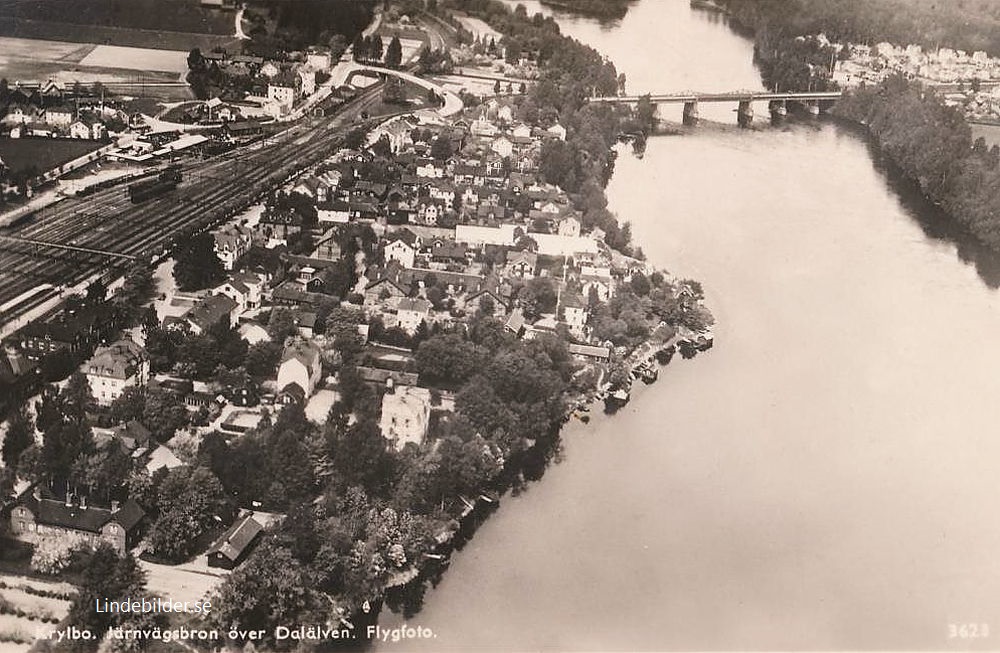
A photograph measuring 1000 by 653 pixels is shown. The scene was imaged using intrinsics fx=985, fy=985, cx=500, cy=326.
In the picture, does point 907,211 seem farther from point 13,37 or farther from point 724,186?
point 13,37

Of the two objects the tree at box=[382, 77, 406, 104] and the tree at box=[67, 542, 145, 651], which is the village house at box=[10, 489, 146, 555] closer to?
the tree at box=[67, 542, 145, 651]

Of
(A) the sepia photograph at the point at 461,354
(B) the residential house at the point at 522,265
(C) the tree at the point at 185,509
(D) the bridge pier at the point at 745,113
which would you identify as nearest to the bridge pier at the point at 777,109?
(D) the bridge pier at the point at 745,113

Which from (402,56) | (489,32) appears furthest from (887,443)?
(489,32)

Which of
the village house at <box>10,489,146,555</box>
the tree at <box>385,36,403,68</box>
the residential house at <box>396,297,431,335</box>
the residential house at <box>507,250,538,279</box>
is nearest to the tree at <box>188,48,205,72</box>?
the tree at <box>385,36,403,68</box>

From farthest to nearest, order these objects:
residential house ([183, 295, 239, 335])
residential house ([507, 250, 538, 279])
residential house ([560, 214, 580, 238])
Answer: residential house ([560, 214, 580, 238]) → residential house ([507, 250, 538, 279]) → residential house ([183, 295, 239, 335])

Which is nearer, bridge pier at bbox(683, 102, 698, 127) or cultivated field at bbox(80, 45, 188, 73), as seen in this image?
cultivated field at bbox(80, 45, 188, 73)

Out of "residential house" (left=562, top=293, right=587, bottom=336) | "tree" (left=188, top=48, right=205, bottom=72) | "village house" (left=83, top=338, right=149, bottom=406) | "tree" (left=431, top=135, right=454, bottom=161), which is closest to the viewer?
"village house" (left=83, top=338, right=149, bottom=406)

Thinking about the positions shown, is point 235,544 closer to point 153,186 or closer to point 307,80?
point 153,186
